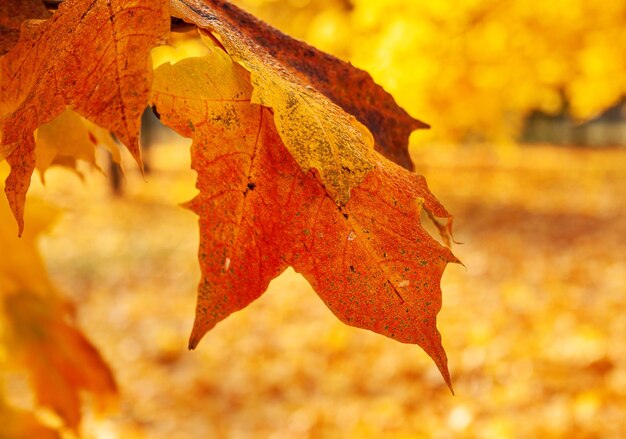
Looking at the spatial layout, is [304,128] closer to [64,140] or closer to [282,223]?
[282,223]

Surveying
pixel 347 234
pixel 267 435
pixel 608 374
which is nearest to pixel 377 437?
pixel 267 435

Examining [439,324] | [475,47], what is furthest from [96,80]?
[439,324]

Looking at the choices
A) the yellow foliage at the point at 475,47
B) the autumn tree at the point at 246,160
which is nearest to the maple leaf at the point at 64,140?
the autumn tree at the point at 246,160

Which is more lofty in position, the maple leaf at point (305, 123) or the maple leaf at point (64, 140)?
the maple leaf at point (305, 123)

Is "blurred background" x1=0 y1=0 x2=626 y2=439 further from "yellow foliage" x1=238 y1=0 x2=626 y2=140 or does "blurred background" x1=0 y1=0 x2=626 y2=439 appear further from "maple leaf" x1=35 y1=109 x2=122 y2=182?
"maple leaf" x1=35 y1=109 x2=122 y2=182

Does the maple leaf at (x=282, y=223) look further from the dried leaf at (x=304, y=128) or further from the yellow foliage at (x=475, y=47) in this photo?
the yellow foliage at (x=475, y=47)

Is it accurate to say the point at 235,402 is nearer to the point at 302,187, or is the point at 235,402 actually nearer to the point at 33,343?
the point at 33,343
